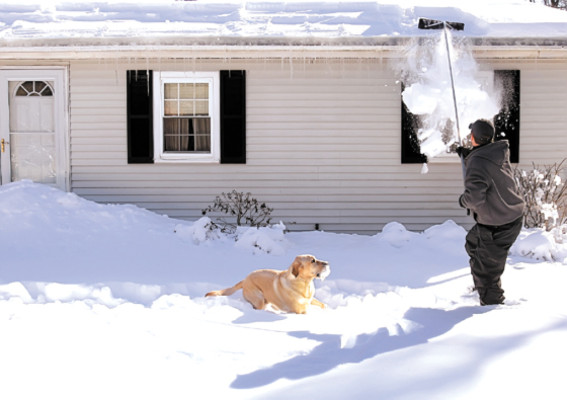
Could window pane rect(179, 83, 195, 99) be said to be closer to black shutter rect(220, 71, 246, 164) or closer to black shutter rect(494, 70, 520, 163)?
black shutter rect(220, 71, 246, 164)

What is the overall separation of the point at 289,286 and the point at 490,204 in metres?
1.81

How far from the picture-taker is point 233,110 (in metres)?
9.58

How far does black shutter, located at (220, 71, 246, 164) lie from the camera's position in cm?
957

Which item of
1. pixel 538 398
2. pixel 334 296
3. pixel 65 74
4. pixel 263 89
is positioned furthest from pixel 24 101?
pixel 538 398

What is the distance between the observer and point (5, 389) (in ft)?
9.82

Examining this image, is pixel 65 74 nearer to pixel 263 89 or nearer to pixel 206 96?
pixel 206 96

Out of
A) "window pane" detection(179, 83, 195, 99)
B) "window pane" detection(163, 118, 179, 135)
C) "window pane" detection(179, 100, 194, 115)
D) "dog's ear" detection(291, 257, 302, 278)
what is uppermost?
"window pane" detection(179, 83, 195, 99)

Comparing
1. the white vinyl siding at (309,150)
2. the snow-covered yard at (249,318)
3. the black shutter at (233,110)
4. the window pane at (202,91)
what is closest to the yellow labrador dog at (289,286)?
the snow-covered yard at (249,318)

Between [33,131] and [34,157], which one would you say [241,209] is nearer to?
[34,157]

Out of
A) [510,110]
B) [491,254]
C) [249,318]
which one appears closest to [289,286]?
[249,318]

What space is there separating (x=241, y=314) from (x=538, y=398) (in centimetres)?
259

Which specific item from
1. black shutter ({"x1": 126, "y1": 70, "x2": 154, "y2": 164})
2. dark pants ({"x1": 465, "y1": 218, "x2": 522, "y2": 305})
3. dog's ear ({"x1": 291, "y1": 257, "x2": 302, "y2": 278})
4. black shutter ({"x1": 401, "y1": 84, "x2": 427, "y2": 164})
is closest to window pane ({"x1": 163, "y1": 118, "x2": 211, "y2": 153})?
black shutter ({"x1": 126, "y1": 70, "x2": 154, "y2": 164})

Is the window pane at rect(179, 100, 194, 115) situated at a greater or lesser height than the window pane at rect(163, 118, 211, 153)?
greater

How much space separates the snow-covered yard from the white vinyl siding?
1256 millimetres
